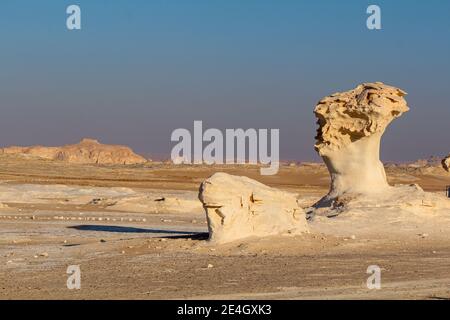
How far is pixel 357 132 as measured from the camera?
3119cm

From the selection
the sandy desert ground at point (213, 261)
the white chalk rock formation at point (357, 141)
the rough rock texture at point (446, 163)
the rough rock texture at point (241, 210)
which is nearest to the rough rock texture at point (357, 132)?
the white chalk rock formation at point (357, 141)

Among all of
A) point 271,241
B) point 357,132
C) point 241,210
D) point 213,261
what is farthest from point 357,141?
point 213,261

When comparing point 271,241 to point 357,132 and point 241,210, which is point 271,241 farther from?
point 357,132

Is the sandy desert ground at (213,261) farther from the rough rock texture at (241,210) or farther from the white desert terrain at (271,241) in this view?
the rough rock texture at (241,210)

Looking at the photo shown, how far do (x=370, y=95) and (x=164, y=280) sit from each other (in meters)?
15.7

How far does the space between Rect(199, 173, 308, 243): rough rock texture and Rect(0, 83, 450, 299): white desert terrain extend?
3 centimetres

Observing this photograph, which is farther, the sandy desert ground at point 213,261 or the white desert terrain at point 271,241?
the white desert terrain at point 271,241

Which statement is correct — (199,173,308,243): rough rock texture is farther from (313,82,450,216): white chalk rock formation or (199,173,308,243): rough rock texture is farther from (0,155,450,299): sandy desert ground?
(313,82,450,216): white chalk rock formation

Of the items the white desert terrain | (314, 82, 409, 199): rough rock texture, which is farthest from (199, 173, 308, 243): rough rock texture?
(314, 82, 409, 199): rough rock texture

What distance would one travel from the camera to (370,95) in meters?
31.2

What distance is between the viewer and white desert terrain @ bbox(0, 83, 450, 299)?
16.0m

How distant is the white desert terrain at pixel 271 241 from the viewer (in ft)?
52.3

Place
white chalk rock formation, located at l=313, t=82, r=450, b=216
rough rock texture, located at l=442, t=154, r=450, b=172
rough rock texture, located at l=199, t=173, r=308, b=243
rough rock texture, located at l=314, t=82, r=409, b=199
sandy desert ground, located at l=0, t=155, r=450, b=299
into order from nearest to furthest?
1. sandy desert ground, located at l=0, t=155, r=450, b=299
2. rough rock texture, located at l=199, t=173, r=308, b=243
3. white chalk rock formation, located at l=313, t=82, r=450, b=216
4. rough rock texture, located at l=314, t=82, r=409, b=199
5. rough rock texture, located at l=442, t=154, r=450, b=172
